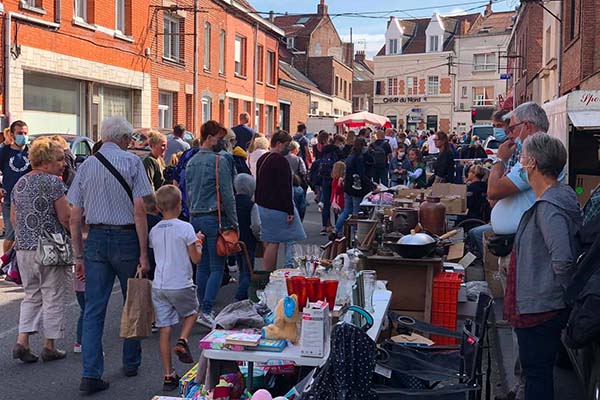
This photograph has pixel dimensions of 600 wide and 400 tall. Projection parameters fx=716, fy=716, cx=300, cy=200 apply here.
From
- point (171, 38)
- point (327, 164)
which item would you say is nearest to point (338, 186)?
point (327, 164)

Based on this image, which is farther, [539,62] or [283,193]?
[539,62]

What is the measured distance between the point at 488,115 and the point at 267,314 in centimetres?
4593

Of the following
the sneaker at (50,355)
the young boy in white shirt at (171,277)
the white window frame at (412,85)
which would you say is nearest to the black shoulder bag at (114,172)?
the young boy in white shirt at (171,277)

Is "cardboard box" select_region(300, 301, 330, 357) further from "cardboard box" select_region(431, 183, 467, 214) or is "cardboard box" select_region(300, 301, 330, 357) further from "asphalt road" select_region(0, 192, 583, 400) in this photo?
"cardboard box" select_region(431, 183, 467, 214)

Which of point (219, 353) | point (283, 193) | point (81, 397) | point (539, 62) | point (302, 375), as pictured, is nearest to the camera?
point (219, 353)

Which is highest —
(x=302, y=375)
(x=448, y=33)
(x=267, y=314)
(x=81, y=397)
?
(x=448, y=33)

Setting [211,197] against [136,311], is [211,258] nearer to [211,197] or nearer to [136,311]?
[211,197]

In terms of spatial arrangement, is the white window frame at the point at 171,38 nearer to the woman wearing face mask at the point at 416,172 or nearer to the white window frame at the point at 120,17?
the white window frame at the point at 120,17

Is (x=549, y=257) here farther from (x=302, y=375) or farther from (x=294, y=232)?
(x=294, y=232)

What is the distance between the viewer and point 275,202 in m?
7.91

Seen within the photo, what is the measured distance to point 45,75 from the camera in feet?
54.3

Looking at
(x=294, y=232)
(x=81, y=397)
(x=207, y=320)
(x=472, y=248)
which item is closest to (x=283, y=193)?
(x=294, y=232)

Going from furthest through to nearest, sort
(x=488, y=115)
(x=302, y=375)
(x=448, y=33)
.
A: (x=448, y=33) < (x=488, y=115) < (x=302, y=375)

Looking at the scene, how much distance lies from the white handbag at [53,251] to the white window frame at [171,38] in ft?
57.5
